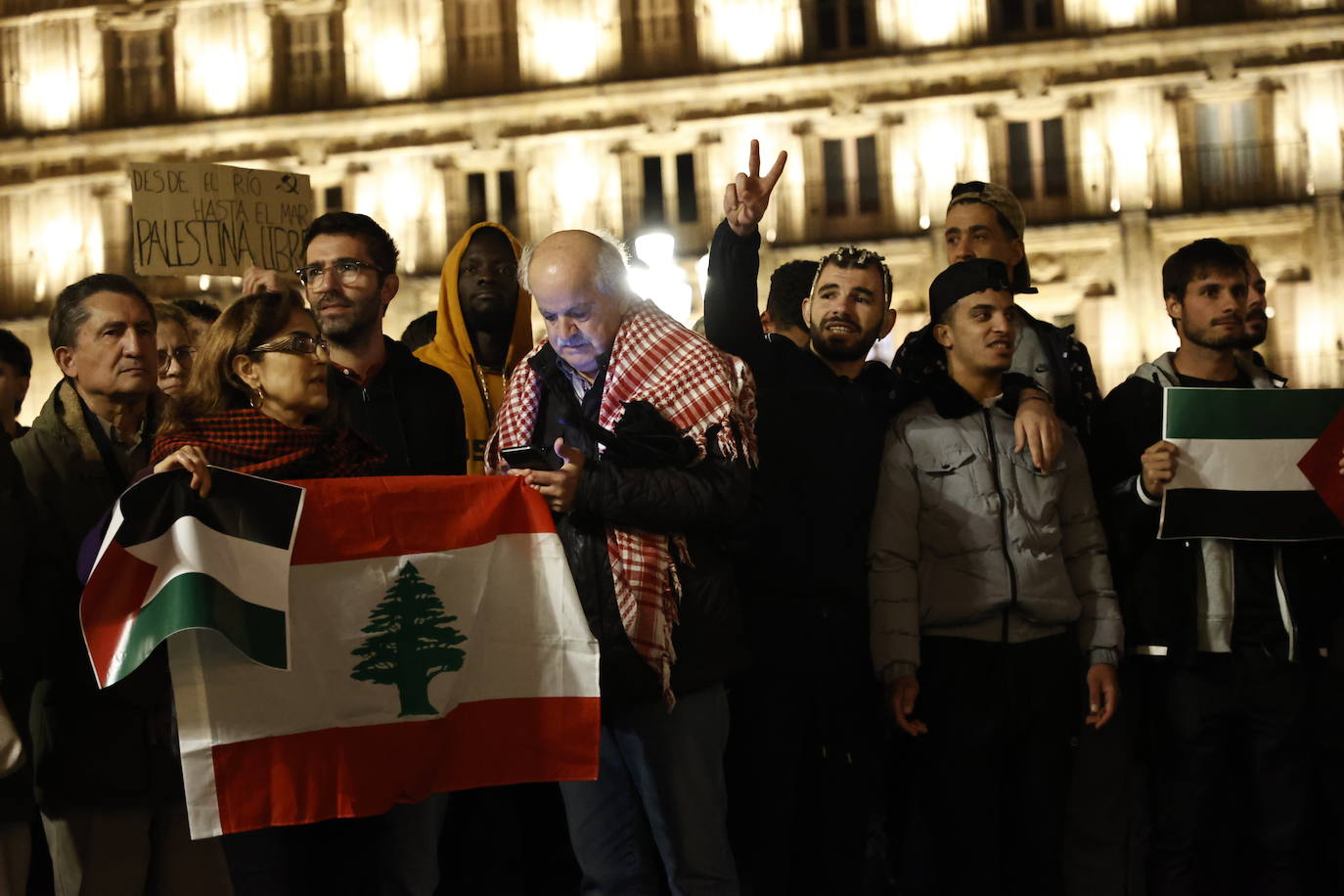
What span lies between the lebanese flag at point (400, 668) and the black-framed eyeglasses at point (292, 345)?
38cm

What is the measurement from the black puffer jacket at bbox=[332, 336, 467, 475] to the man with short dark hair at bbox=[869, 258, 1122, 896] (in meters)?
1.47

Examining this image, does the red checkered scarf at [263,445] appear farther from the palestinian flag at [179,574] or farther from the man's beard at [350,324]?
the man's beard at [350,324]

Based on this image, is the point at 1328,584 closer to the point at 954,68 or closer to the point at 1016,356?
the point at 1016,356

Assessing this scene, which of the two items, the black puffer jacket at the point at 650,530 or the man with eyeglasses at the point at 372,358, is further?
the man with eyeglasses at the point at 372,358

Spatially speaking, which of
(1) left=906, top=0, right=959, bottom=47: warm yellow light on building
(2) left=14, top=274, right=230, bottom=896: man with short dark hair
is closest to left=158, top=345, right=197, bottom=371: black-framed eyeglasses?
(2) left=14, top=274, right=230, bottom=896: man with short dark hair

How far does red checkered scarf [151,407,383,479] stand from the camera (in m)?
4.05

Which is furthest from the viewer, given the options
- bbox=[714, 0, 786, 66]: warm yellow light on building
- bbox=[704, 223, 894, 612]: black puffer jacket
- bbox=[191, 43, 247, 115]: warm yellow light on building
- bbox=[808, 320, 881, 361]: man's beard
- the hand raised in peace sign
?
bbox=[191, 43, 247, 115]: warm yellow light on building

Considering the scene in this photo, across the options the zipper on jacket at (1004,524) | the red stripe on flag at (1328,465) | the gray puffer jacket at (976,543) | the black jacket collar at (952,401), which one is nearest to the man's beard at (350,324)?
the gray puffer jacket at (976,543)

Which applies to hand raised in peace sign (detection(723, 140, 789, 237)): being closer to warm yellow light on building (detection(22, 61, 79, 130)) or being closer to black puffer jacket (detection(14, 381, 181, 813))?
black puffer jacket (detection(14, 381, 181, 813))

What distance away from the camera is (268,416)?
13.6 feet

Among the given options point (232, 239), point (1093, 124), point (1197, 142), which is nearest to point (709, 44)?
point (1093, 124)

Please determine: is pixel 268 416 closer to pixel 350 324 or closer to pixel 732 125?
pixel 350 324

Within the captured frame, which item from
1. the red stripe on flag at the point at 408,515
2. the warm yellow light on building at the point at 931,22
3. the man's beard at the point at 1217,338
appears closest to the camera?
the red stripe on flag at the point at 408,515

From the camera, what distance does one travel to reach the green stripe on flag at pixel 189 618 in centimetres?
389
